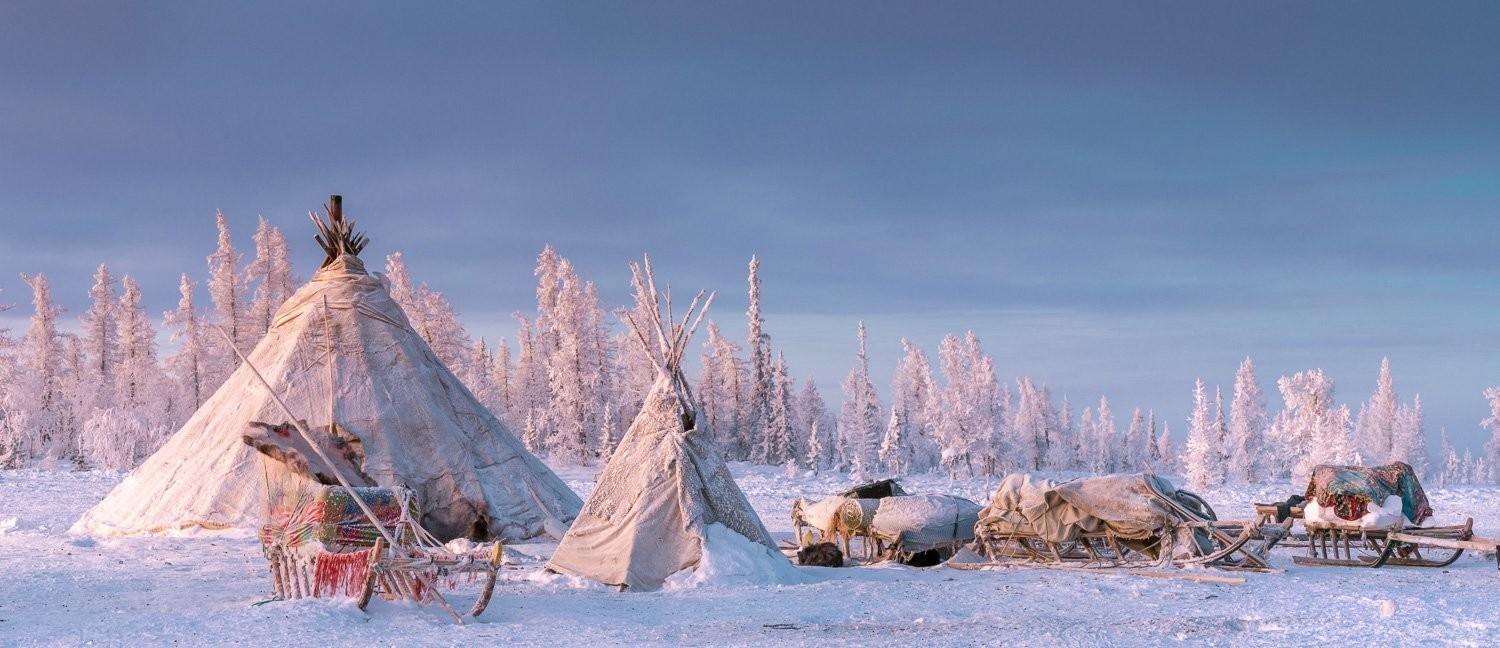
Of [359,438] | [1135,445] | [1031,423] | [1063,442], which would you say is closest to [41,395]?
[359,438]

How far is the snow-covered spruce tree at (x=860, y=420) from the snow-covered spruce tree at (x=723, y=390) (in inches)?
248

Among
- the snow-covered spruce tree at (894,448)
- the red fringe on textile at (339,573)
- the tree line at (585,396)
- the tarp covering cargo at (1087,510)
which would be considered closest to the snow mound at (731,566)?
the red fringe on textile at (339,573)

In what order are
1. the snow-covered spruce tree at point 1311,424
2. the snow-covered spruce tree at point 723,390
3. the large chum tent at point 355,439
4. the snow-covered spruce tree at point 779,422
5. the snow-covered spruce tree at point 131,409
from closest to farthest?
1. the large chum tent at point 355,439
2. the snow-covered spruce tree at point 131,409
3. the snow-covered spruce tree at point 1311,424
4. the snow-covered spruce tree at point 779,422
5. the snow-covered spruce tree at point 723,390

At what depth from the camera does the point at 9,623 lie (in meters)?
10.8

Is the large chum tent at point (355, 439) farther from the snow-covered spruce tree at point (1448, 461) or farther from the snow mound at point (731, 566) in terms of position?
the snow-covered spruce tree at point (1448, 461)

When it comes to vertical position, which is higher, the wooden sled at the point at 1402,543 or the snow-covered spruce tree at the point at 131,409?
the snow-covered spruce tree at the point at 131,409

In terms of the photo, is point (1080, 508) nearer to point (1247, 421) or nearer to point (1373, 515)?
point (1373, 515)

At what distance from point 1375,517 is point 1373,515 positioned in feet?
0.12

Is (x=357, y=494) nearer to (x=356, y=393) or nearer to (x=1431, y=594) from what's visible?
(x=356, y=393)

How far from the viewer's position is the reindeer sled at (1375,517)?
16.6 metres

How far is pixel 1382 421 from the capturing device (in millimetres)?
72375

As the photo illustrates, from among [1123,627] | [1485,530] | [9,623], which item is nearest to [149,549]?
[9,623]

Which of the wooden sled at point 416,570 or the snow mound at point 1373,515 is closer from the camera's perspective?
the wooden sled at point 416,570

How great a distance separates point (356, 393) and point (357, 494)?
738 centimetres
